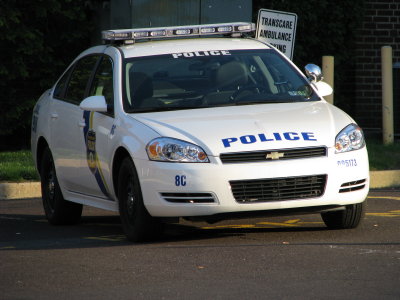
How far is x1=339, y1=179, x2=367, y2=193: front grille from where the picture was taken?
346 inches

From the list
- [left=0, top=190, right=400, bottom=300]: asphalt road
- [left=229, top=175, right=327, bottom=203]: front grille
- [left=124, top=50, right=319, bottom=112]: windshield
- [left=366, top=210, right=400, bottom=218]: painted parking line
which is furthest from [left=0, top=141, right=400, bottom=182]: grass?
[left=229, top=175, right=327, bottom=203]: front grille

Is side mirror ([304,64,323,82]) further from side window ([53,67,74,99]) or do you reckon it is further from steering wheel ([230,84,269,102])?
side window ([53,67,74,99])

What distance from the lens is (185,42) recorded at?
10.3 meters

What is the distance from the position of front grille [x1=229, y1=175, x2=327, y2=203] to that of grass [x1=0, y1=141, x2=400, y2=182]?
219 inches

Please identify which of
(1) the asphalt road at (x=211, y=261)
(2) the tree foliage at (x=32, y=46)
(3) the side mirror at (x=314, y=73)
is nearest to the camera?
(1) the asphalt road at (x=211, y=261)

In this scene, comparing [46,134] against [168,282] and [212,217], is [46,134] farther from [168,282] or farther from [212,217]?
[168,282]

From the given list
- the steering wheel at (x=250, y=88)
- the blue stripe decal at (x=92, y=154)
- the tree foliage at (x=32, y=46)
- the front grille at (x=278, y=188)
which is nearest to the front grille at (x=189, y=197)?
the front grille at (x=278, y=188)

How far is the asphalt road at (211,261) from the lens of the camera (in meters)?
6.82

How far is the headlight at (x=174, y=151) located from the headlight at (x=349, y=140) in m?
1.02

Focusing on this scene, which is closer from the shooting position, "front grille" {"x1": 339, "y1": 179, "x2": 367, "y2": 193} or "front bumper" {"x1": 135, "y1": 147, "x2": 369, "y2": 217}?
"front bumper" {"x1": 135, "y1": 147, "x2": 369, "y2": 217}

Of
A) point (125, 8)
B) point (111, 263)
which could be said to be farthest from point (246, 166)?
point (125, 8)

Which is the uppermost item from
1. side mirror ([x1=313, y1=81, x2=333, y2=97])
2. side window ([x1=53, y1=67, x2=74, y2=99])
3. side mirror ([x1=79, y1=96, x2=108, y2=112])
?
side mirror ([x1=313, y1=81, x2=333, y2=97])

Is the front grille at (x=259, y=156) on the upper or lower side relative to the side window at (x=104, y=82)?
lower

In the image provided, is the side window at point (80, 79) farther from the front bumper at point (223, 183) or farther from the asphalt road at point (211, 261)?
the front bumper at point (223, 183)
